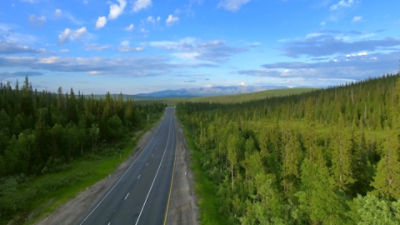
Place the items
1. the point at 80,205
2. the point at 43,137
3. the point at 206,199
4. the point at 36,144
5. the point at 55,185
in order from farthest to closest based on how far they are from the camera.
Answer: the point at 43,137 < the point at 36,144 < the point at 55,185 < the point at 206,199 < the point at 80,205

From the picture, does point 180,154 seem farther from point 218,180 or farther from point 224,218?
point 224,218

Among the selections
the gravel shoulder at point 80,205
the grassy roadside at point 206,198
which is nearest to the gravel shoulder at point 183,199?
the grassy roadside at point 206,198

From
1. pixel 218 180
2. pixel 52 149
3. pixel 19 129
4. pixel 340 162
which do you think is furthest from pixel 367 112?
pixel 19 129

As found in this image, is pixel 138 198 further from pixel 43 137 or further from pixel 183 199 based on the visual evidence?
pixel 43 137

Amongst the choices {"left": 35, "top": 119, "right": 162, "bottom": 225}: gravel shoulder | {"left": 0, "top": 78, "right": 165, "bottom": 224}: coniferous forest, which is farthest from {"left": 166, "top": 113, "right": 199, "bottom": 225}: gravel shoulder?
{"left": 0, "top": 78, "right": 165, "bottom": 224}: coniferous forest

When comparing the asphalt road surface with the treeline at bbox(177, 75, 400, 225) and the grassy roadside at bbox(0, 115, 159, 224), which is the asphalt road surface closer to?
the grassy roadside at bbox(0, 115, 159, 224)

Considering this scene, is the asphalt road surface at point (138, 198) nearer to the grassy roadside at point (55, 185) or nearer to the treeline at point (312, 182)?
the grassy roadside at point (55, 185)

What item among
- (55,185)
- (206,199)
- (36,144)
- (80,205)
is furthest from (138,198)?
(36,144)
